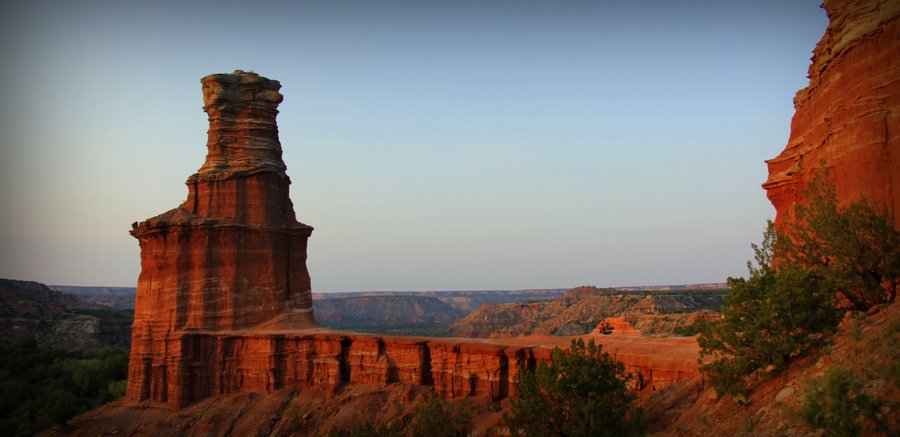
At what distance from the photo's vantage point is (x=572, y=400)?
65.6ft

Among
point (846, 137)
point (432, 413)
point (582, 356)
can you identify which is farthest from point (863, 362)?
point (432, 413)

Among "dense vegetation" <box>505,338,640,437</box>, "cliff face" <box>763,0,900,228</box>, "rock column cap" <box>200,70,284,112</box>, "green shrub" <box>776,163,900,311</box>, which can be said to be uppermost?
"rock column cap" <box>200,70,284,112</box>

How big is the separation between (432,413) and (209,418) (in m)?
15.1

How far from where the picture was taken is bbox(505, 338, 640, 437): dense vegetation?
→ 63.7ft

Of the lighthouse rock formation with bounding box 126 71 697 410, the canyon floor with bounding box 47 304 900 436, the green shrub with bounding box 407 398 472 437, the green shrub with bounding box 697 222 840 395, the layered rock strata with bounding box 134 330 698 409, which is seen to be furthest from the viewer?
the lighthouse rock formation with bounding box 126 71 697 410

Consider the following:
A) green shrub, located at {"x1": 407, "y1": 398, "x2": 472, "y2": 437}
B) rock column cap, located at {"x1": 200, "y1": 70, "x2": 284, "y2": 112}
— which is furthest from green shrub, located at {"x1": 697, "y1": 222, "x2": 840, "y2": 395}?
rock column cap, located at {"x1": 200, "y1": 70, "x2": 284, "y2": 112}

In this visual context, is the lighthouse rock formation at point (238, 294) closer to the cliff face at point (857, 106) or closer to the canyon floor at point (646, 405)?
the canyon floor at point (646, 405)

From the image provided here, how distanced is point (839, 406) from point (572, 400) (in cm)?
829

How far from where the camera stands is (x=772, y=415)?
15.8m

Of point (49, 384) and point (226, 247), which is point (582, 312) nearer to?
point (226, 247)

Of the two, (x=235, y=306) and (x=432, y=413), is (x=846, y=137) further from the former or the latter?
(x=235, y=306)

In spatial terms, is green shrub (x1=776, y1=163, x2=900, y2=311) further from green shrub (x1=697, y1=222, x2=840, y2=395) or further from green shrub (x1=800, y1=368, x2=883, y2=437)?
green shrub (x1=800, y1=368, x2=883, y2=437)

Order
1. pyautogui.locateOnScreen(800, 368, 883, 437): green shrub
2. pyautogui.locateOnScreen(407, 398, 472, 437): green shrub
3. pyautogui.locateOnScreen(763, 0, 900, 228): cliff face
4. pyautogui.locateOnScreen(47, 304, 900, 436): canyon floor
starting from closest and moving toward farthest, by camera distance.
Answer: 1. pyautogui.locateOnScreen(800, 368, 883, 437): green shrub
2. pyautogui.locateOnScreen(47, 304, 900, 436): canyon floor
3. pyautogui.locateOnScreen(763, 0, 900, 228): cliff face
4. pyautogui.locateOnScreen(407, 398, 472, 437): green shrub

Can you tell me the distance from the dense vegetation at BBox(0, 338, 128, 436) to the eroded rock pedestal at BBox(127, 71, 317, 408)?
5.13m
